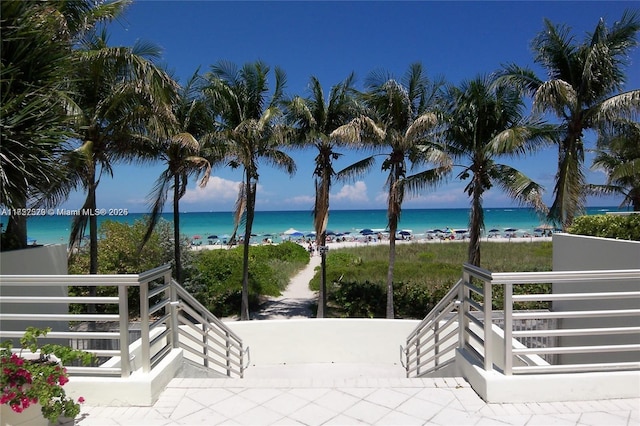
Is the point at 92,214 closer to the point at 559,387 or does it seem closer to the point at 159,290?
the point at 159,290

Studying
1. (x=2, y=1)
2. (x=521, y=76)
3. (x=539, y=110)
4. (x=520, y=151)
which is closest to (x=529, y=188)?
(x=520, y=151)

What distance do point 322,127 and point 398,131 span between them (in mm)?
2342

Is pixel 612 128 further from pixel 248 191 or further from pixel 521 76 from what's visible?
pixel 248 191

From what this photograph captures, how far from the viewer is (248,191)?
12398 millimetres

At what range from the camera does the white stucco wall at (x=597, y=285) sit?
6047 millimetres

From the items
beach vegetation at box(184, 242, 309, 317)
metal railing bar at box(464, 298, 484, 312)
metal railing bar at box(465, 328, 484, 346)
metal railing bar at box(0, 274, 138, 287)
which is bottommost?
beach vegetation at box(184, 242, 309, 317)

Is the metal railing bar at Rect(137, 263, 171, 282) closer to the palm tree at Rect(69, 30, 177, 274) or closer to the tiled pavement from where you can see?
the tiled pavement

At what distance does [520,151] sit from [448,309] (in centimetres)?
836

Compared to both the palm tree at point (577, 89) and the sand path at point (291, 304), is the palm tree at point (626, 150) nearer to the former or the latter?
Answer: the palm tree at point (577, 89)

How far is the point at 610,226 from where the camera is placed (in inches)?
263

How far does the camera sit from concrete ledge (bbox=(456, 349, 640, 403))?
344cm

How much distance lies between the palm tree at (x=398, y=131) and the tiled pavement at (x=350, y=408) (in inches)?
324

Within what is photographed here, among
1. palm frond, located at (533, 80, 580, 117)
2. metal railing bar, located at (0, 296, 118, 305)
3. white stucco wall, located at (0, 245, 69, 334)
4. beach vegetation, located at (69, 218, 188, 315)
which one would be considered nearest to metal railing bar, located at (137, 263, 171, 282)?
metal railing bar, located at (0, 296, 118, 305)

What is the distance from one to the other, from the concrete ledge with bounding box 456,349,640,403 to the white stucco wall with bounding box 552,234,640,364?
3110 mm
